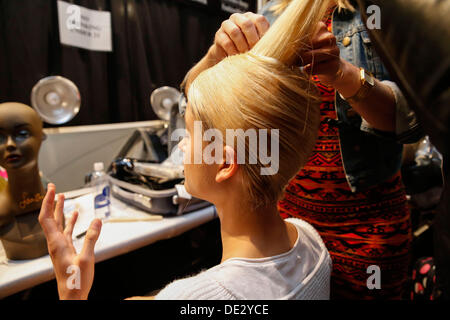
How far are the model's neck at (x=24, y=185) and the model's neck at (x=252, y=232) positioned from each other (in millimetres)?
661

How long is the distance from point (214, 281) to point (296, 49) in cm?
50

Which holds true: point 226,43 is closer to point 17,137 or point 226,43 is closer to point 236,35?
point 236,35

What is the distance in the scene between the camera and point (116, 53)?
1.66 m

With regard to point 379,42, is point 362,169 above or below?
below

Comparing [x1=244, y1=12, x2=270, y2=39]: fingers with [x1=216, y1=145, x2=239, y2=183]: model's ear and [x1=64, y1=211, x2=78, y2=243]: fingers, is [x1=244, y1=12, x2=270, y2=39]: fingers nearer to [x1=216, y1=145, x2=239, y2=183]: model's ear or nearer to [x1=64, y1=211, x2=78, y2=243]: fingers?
[x1=216, y1=145, x2=239, y2=183]: model's ear

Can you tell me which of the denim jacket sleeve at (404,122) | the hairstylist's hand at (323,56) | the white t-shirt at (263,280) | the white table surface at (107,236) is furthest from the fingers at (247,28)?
the white table surface at (107,236)

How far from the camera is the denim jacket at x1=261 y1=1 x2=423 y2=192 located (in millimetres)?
695

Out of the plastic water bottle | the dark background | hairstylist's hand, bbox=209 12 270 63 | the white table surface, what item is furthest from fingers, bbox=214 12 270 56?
the dark background

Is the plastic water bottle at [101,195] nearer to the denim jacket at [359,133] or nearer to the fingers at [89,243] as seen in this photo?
the fingers at [89,243]

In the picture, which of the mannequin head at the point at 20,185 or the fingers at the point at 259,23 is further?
the mannequin head at the point at 20,185

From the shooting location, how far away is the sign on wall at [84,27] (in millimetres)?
1393

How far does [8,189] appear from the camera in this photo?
79 centimetres
